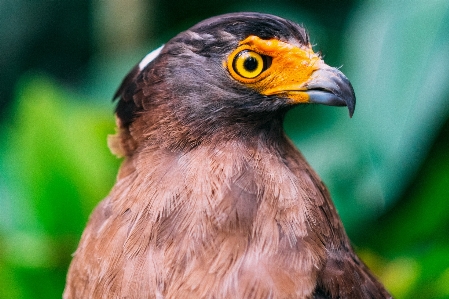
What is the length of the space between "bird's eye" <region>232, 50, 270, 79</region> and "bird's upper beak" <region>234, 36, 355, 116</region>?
17 mm

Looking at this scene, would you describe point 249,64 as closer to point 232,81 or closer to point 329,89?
point 232,81

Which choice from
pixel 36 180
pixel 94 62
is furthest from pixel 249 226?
pixel 94 62

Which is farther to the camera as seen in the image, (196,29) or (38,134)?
(38,134)

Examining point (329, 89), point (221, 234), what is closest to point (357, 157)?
point (329, 89)

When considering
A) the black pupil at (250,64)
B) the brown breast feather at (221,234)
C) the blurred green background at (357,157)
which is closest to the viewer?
the brown breast feather at (221,234)

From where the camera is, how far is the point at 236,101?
74.2 inches

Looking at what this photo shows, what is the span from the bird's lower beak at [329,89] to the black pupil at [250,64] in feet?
0.52

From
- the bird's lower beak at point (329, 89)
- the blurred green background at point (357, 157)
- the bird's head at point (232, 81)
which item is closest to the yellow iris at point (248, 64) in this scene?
the bird's head at point (232, 81)

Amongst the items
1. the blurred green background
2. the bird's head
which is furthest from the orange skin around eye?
the blurred green background

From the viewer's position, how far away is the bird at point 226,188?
1763 mm

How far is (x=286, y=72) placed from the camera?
6.10ft

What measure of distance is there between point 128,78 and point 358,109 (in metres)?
1.55

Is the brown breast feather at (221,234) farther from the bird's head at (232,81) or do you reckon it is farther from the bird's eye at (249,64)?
the bird's eye at (249,64)

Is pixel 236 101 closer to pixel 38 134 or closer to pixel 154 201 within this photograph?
pixel 154 201
